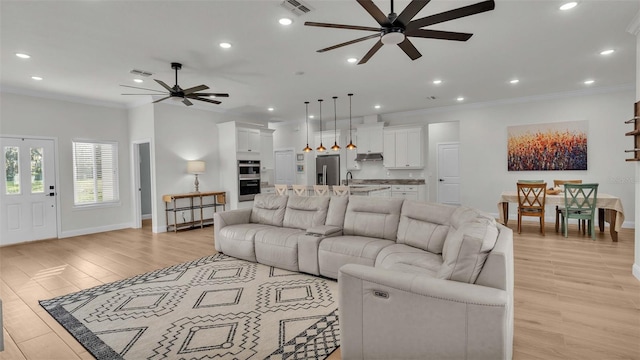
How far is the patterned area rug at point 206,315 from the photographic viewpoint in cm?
228

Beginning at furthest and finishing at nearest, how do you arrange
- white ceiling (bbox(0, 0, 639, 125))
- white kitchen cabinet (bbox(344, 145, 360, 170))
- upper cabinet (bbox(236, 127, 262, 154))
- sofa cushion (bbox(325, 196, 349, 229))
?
1. white kitchen cabinet (bbox(344, 145, 360, 170))
2. upper cabinet (bbox(236, 127, 262, 154))
3. sofa cushion (bbox(325, 196, 349, 229))
4. white ceiling (bbox(0, 0, 639, 125))

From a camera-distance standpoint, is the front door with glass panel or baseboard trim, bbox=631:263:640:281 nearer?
baseboard trim, bbox=631:263:640:281

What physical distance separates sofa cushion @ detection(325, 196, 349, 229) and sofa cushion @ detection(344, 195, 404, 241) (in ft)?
0.23

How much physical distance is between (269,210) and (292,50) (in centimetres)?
225

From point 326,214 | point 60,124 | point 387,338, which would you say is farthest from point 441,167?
point 60,124

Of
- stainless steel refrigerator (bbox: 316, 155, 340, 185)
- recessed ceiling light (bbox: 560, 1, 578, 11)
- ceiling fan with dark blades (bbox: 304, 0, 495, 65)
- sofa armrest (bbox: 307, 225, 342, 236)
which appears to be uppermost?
recessed ceiling light (bbox: 560, 1, 578, 11)

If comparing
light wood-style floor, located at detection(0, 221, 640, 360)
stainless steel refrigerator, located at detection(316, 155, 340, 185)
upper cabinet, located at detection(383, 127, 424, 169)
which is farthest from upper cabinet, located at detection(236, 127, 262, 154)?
upper cabinet, located at detection(383, 127, 424, 169)

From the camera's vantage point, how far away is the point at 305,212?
4398mm

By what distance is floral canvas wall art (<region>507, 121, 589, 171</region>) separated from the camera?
6539 mm

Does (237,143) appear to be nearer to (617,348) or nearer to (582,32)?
(582,32)

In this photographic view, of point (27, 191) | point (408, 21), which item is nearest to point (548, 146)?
point (408, 21)

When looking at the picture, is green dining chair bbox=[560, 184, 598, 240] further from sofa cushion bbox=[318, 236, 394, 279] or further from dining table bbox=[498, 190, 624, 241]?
sofa cushion bbox=[318, 236, 394, 279]

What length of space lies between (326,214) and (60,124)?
225 inches

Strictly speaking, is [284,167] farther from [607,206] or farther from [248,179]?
[607,206]
